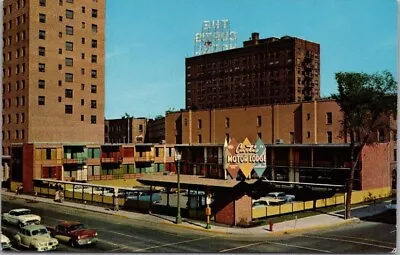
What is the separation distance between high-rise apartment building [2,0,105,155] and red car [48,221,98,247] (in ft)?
65.9

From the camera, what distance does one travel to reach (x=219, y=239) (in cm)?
2742

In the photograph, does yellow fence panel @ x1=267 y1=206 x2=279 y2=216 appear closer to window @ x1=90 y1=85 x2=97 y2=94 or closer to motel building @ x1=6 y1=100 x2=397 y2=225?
motel building @ x1=6 y1=100 x2=397 y2=225

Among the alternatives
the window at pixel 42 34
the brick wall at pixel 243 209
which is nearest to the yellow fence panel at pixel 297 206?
the brick wall at pixel 243 209

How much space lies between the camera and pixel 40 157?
48094mm

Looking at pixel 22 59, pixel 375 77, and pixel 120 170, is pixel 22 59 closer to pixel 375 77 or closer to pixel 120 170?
pixel 120 170

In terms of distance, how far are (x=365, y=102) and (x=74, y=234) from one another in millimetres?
21379

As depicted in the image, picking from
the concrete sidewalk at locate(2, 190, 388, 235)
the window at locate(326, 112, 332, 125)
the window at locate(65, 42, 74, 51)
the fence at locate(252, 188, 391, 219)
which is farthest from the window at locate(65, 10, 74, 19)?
the fence at locate(252, 188, 391, 219)

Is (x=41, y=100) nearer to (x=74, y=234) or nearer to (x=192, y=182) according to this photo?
(x=192, y=182)

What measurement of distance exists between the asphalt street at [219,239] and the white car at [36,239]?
0.47 metres

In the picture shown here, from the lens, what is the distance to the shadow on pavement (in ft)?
102

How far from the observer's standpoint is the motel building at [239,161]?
103ft

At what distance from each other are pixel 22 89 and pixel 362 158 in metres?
30.2

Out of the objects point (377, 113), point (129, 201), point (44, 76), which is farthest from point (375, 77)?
point (44, 76)

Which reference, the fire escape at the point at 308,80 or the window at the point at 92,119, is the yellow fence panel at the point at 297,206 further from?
the window at the point at 92,119
